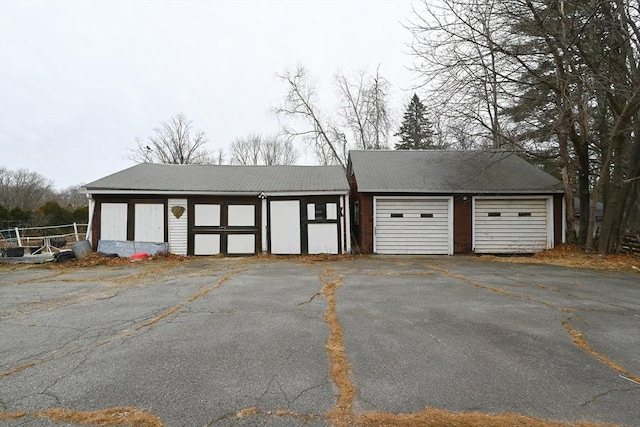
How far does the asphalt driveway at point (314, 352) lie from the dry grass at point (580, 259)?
3232 millimetres

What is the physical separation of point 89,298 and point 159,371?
3.97 meters

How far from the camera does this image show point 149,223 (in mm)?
11719

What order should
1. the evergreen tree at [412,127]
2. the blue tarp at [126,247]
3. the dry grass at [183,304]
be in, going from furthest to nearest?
the evergreen tree at [412,127] → the blue tarp at [126,247] → the dry grass at [183,304]

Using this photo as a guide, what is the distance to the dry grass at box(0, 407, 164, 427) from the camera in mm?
→ 2129

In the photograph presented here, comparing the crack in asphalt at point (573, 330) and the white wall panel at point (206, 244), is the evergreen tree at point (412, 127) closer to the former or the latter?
the white wall panel at point (206, 244)

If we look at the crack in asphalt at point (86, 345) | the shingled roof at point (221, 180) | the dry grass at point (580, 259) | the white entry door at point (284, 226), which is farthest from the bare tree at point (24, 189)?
the dry grass at point (580, 259)

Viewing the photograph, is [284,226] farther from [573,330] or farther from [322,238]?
[573,330]

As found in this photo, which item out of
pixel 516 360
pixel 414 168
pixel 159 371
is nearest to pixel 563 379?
pixel 516 360

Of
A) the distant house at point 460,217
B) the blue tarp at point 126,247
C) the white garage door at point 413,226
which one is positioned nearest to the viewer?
the blue tarp at point 126,247

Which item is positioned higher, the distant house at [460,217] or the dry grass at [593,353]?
the distant house at [460,217]

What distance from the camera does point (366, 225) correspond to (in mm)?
12000

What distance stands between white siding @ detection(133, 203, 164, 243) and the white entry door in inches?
161

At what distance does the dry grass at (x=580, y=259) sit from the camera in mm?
9062

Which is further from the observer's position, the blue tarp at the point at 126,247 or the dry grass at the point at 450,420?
the blue tarp at the point at 126,247
